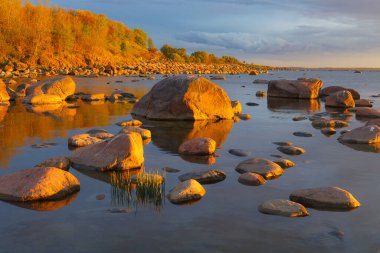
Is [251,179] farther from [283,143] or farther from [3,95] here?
[3,95]

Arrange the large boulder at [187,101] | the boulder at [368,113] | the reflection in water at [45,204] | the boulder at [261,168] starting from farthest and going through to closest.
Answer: the boulder at [368,113] < the large boulder at [187,101] < the boulder at [261,168] < the reflection in water at [45,204]

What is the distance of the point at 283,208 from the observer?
5090mm

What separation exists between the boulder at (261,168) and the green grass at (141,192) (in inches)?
61.6

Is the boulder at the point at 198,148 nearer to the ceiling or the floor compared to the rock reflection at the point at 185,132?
nearer to the ceiling

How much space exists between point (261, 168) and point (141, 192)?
7.34 feet

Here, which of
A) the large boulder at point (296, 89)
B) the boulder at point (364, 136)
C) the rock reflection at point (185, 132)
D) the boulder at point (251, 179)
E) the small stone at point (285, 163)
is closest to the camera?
the boulder at point (251, 179)

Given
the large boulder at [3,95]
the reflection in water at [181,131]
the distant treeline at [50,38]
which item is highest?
the distant treeline at [50,38]

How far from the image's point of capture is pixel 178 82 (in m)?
13.6

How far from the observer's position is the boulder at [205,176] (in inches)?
252

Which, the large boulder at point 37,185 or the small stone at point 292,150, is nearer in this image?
the large boulder at point 37,185

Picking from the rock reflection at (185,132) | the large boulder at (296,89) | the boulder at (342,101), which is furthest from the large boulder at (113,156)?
the large boulder at (296,89)

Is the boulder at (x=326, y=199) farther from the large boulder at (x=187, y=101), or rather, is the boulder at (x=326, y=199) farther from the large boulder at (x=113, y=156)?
the large boulder at (x=187, y=101)

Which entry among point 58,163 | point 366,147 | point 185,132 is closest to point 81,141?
point 58,163

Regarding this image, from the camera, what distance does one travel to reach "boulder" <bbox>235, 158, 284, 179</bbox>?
6719mm
